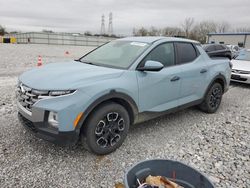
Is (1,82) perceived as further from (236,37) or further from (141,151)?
(236,37)

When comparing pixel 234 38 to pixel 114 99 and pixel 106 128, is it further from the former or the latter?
pixel 106 128

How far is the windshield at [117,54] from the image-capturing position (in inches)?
128

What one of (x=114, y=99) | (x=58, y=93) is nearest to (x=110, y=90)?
(x=114, y=99)

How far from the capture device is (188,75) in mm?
3844

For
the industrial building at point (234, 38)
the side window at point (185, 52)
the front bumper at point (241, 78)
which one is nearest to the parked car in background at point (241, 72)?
the front bumper at point (241, 78)

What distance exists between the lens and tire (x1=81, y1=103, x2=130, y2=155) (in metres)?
2.68

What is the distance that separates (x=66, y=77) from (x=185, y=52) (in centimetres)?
241

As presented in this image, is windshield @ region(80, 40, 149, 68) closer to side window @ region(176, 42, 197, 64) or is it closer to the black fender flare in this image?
the black fender flare

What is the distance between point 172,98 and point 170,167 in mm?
1804

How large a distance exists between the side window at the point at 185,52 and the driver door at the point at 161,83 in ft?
0.55

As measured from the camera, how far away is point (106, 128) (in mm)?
2848

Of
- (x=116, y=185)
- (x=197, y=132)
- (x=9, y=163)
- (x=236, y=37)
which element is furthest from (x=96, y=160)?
(x=236, y=37)

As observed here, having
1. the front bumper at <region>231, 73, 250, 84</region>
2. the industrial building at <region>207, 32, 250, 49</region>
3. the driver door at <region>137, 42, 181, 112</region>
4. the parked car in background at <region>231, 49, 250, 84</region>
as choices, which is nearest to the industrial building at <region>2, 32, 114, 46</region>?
the industrial building at <region>207, 32, 250, 49</region>

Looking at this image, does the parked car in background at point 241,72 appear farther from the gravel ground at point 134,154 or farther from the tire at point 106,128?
the tire at point 106,128
